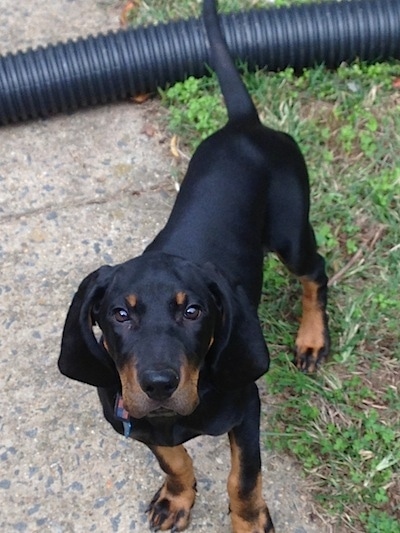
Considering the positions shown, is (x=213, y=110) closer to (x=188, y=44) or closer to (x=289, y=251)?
(x=188, y=44)

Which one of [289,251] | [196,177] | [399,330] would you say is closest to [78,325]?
[196,177]

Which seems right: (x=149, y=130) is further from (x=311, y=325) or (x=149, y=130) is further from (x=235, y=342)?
(x=235, y=342)

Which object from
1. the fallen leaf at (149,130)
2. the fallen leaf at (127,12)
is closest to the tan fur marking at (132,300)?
the fallen leaf at (149,130)

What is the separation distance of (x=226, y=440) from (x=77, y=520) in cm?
73

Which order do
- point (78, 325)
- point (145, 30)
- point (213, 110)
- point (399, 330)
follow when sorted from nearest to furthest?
point (78, 325) → point (399, 330) → point (213, 110) → point (145, 30)

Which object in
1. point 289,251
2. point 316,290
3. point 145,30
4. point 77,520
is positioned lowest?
point 77,520

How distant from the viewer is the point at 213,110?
495 centimetres

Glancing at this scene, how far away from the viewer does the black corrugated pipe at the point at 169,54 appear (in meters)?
5.20

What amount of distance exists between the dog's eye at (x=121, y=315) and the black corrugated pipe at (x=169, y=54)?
8.99ft

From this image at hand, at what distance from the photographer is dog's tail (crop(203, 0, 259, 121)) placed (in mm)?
3834

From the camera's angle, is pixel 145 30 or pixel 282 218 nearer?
pixel 282 218

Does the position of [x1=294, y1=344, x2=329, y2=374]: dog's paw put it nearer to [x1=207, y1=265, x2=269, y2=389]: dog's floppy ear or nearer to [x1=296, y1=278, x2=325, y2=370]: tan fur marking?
[x1=296, y1=278, x2=325, y2=370]: tan fur marking

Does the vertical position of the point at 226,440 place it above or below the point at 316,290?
below

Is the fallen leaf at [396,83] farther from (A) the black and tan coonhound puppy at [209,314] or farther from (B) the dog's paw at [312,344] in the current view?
(B) the dog's paw at [312,344]
